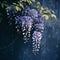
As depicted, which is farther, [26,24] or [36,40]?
[36,40]

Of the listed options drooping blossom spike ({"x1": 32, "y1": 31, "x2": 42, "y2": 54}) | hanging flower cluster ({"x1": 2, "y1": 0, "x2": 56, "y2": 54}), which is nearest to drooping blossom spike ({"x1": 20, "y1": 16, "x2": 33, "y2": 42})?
hanging flower cluster ({"x1": 2, "y1": 0, "x2": 56, "y2": 54})

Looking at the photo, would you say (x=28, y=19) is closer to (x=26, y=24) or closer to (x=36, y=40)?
(x=26, y=24)

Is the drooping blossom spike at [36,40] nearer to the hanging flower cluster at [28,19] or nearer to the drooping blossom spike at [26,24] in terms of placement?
the hanging flower cluster at [28,19]

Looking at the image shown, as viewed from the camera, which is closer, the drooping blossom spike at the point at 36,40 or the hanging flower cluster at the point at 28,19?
the hanging flower cluster at the point at 28,19

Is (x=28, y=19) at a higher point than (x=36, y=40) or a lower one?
higher

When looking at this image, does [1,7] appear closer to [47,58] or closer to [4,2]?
[4,2]

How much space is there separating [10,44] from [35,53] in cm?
42

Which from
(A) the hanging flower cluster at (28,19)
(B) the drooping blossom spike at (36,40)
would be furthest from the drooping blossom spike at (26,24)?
(B) the drooping blossom spike at (36,40)

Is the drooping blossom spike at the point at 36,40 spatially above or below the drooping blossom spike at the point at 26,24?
below

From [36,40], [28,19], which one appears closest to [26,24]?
[28,19]

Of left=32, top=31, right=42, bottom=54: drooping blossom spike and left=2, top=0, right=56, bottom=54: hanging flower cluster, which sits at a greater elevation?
left=2, top=0, right=56, bottom=54: hanging flower cluster

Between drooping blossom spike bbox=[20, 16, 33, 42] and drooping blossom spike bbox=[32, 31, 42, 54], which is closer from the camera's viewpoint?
drooping blossom spike bbox=[20, 16, 33, 42]

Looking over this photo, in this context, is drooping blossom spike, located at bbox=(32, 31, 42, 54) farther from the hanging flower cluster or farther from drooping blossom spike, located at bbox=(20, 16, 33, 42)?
drooping blossom spike, located at bbox=(20, 16, 33, 42)

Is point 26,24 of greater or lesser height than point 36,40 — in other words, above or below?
above
